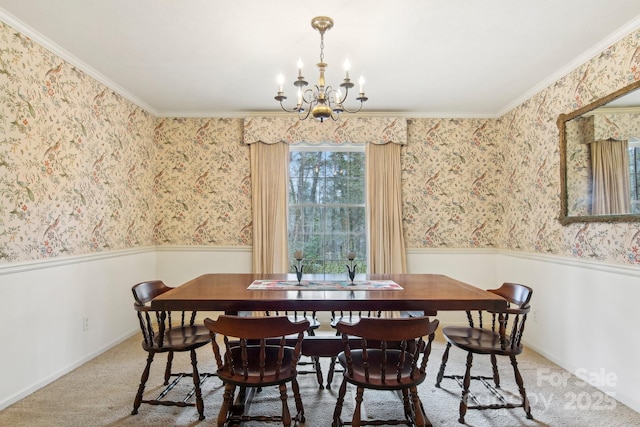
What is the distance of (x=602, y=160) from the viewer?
9.12 ft

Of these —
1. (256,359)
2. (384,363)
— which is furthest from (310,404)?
(384,363)

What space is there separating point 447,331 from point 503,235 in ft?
7.24

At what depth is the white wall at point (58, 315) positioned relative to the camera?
8.23 ft

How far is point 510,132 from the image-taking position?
424cm

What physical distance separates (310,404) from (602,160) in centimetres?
278

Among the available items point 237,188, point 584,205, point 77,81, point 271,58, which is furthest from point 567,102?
point 77,81

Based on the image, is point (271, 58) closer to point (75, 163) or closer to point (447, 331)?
point (75, 163)

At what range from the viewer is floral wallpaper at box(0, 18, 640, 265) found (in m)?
2.63

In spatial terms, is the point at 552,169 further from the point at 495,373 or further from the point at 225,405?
the point at 225,405

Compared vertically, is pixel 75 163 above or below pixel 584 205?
above

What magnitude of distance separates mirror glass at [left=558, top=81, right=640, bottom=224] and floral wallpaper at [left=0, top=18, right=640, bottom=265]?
11cm

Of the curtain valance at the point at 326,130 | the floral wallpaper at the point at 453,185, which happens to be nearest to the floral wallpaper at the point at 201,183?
the curtain valance at the point at 326,130

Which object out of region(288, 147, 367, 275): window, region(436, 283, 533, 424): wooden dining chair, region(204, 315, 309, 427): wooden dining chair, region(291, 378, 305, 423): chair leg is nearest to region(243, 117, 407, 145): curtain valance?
region(288, 147, 367, 275): window

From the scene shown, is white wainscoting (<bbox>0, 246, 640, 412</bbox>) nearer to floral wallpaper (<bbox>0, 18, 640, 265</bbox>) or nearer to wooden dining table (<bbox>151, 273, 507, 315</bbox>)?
floral wallpaper (<bbox>0, 18, 640, 265</bbox>)
